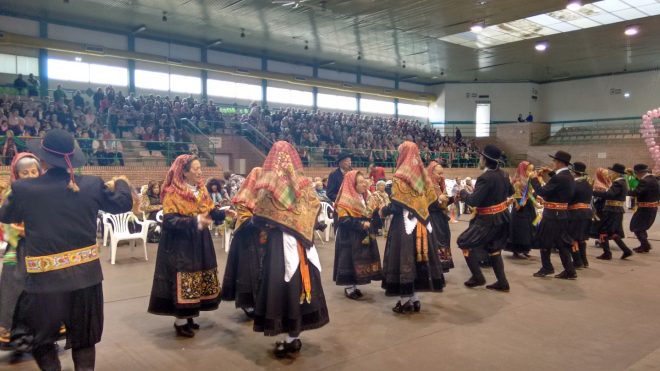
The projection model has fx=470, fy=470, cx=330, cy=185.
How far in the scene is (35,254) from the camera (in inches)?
102

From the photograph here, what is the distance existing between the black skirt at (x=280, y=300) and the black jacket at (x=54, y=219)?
1193mm

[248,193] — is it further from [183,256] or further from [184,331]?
[184,331]

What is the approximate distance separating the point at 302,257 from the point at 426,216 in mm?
1694

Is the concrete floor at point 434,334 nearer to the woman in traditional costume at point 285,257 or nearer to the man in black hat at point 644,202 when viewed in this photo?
the woman in traditional costume at point 285,257

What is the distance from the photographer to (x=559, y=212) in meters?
6.36

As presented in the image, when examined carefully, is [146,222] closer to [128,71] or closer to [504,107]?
[128,71]

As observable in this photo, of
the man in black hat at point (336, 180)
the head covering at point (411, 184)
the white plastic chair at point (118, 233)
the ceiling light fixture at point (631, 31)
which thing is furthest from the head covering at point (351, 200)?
the ceiling light fixture at point (631, 31)

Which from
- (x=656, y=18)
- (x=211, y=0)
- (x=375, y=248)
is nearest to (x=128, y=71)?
(x=211, y=0)

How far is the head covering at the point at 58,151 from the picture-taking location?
8.57 feet

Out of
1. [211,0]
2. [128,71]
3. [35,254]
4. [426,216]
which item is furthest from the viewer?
[128,71]

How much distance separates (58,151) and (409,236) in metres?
3.17

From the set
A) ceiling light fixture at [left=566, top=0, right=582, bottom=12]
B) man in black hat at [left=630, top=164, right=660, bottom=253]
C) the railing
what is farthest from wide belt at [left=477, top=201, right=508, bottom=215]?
ceiling light fixture at [left=566, top=0, right=582, bottom=12]

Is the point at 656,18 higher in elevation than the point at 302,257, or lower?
higher

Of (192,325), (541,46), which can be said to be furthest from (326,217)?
(541,46)
